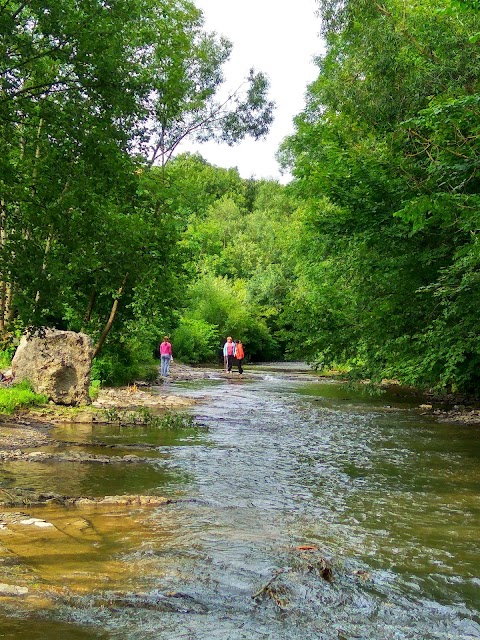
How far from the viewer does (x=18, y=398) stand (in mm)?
13727

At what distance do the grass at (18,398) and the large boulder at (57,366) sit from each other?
267 millimetres

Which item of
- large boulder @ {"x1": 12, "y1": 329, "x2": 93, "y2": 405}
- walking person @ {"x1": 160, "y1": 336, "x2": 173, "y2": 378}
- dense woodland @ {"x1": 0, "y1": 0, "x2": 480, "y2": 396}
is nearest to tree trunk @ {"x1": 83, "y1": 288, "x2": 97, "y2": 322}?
dense woodland @ {"x1": 0, "y1": 0, "x2": 480, "y2": 396}

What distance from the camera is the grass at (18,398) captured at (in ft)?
42.8

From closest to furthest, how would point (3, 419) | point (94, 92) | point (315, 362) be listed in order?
point (94, 92) < point (3, 419) < point (315, 362)

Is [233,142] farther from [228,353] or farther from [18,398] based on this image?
[18,398]

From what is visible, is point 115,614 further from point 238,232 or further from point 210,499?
point 238,232

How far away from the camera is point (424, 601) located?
4547 millimetres

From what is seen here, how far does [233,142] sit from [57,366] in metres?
17.6

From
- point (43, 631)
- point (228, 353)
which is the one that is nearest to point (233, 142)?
point (228, 353)

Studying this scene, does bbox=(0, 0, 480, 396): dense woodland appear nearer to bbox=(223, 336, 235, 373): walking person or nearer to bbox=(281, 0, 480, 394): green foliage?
bbox=(281, 0, 480, 394): green foliage

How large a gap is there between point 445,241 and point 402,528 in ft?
33.5

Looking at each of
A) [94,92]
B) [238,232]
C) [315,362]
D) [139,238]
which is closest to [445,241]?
[315,362]

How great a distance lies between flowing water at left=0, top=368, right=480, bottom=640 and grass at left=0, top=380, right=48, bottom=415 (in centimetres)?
262

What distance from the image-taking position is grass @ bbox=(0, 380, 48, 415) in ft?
42.8
